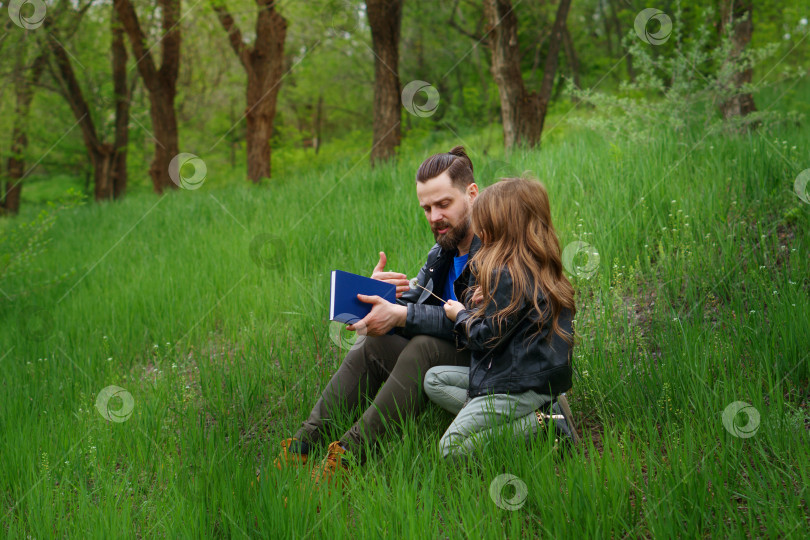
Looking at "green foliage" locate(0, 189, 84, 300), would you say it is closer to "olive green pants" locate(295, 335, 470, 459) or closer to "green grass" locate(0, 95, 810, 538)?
"green grass" locate(0, 95, 810, 538)

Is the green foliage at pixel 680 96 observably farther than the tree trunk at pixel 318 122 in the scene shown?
No

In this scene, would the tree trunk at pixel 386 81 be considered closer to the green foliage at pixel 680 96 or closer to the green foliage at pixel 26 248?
the green foliage at pixel 680 96

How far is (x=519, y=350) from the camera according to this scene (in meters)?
2.41

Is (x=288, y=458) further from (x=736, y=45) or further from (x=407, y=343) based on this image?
(x=736, y=45)

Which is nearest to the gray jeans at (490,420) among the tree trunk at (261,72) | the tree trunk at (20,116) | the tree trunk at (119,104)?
the tree trunk at (261,72)

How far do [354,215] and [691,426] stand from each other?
12.2 feet

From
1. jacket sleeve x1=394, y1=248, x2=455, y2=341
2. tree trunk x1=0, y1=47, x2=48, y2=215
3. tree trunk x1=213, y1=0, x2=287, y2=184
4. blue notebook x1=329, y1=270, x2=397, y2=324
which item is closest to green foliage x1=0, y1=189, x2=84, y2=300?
blue notebook x1=329, y1=270, x2=397, y2=324

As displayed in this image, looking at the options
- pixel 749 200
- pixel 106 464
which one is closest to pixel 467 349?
pixel 106 464

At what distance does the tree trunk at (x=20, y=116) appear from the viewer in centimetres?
1276

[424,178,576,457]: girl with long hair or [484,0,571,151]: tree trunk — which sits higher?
[484,0,571,151]: tree trunk

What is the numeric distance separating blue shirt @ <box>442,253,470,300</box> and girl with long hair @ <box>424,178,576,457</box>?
1.40 ft

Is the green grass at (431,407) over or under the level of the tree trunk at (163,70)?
under

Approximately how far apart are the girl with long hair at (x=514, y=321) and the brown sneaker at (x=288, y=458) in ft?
1.85

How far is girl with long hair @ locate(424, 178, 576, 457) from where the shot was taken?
93.2 inches
